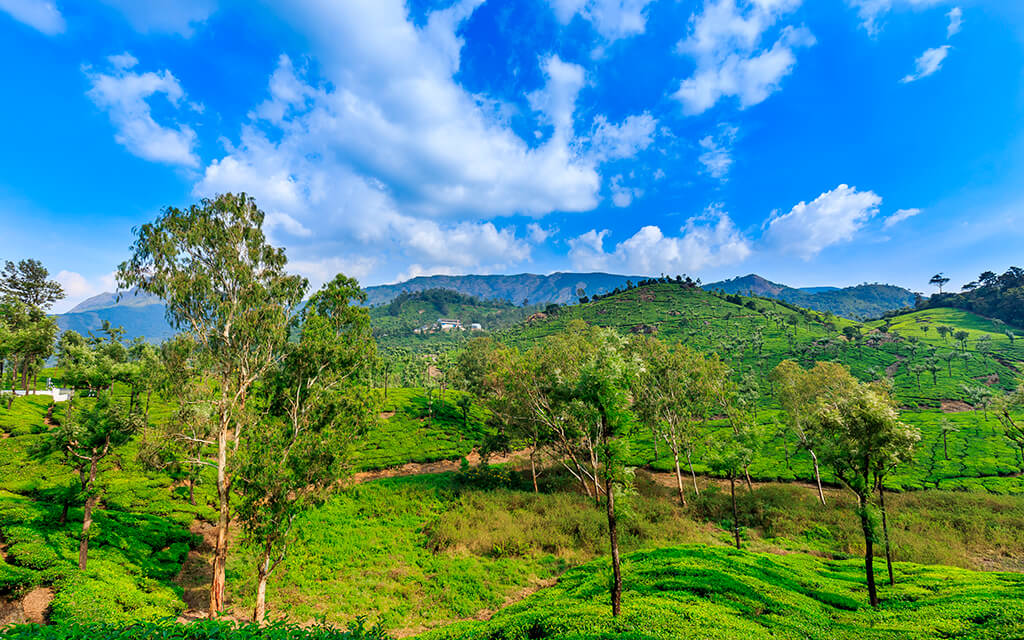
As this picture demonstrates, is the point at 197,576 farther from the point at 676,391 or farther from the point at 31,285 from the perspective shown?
the point at 31,285

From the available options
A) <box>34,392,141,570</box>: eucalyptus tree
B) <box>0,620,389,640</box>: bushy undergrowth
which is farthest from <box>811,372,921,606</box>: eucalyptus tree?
<box>34,392,141,570</box>: eucalyptus tree

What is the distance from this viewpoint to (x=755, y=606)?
14234mm

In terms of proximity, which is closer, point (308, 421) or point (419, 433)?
point (308, 421)

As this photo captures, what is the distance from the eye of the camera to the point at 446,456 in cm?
4988

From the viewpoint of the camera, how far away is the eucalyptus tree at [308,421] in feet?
53.2

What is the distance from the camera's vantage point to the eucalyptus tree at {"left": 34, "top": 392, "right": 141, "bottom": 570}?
54.9ft

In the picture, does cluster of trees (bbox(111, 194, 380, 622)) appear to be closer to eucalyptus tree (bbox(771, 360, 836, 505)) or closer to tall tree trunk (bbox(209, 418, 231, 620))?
tall tree trunk (bbox(209, 418, 231, 620))

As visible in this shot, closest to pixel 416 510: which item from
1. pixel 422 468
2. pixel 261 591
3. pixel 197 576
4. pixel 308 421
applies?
pixel 197 576

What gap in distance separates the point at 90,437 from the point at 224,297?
28.1ft

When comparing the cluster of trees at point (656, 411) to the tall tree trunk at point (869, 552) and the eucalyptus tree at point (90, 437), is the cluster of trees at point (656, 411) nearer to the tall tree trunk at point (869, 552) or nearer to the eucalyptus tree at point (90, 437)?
the tall tree trunk at point (869, 552)

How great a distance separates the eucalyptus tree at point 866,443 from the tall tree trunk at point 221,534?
93.8 feet

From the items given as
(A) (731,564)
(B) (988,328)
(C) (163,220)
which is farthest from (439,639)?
(B) (988,328)

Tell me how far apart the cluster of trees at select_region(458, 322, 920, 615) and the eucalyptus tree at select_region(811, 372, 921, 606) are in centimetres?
4

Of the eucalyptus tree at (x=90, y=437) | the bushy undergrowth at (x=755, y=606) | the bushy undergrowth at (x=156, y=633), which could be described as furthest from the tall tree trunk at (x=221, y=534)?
the bushy undergrowth at (x=156, y=633)
